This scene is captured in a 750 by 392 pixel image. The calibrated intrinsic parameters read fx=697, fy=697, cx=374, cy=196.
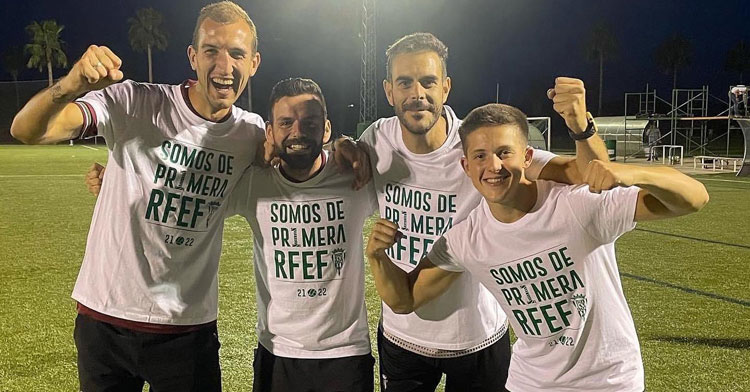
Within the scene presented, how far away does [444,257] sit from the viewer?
2990 mm

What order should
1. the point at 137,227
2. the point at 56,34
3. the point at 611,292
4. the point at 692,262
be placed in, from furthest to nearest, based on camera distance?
the point at 56,34 → the point at 692,262 → the point at 137,227 → the point at 611,292

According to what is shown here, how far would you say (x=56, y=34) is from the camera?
76.1m

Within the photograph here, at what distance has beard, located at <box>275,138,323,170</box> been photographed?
10.3 feet

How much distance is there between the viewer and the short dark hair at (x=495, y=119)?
2744 mm

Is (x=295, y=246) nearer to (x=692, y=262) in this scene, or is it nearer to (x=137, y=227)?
(x=137, y=227)

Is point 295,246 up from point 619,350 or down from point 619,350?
up

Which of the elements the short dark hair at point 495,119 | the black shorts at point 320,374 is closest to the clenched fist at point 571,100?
the short dark hair at point 495,119

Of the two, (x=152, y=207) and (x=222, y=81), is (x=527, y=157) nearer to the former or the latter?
(x=222, y=81)

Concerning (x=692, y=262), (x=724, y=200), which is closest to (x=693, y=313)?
(x=692, y=262)

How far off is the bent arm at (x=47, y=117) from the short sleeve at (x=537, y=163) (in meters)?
1.83

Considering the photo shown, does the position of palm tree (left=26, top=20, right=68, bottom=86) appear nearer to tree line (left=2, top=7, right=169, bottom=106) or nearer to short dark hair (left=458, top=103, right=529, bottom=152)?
tree line (left=2, top=7, right=169, bottom=106)

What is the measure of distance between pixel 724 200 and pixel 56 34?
76.1 meters

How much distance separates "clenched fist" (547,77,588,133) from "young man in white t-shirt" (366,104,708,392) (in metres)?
0.17

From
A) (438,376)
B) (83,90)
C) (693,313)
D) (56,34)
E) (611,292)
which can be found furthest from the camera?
(56,34)
